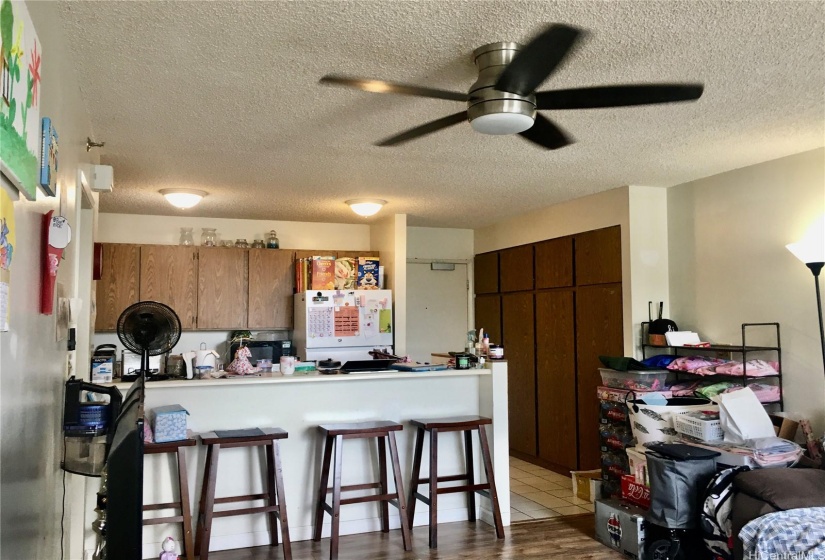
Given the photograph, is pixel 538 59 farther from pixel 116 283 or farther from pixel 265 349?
pixel 116 283

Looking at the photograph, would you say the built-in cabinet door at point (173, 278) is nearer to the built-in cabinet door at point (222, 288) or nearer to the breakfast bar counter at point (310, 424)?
the built-in cabinet door at point (222, 288)

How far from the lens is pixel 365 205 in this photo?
5375mm

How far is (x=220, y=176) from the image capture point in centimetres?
446

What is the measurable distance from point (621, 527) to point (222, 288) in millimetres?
3936

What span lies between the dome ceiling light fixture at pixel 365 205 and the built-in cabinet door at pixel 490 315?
72.1 inches

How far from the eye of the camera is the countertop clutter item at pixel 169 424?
11.1ft

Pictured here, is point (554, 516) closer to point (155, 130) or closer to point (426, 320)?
point (426, 320)

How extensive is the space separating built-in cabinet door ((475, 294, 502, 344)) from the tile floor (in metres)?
1.41

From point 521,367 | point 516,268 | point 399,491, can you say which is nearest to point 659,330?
point 521,367

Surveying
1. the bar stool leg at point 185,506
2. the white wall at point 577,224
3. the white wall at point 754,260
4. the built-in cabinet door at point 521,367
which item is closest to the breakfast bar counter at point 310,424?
the bar stool leg at point 185,506

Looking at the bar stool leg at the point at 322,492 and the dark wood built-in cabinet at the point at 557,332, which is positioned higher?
the dark wood built-in cabinet at the point at 557,332

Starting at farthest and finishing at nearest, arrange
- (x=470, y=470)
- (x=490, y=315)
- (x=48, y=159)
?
1. (x=490, y=315)
2. (x=470, y=470)
3. (x=48, y=159)

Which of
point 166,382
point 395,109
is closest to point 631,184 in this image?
point 395,109

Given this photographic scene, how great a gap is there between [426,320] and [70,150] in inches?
190
